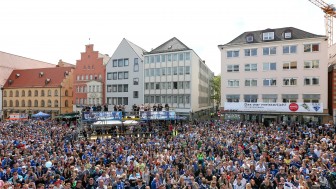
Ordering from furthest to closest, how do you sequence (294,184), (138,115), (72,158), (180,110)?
1. (180,110)
2. (138,115)
3. (72,158)
4. (294,184)

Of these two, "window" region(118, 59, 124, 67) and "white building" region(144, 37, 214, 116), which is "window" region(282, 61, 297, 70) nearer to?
"white building" region(144, 37, 214, 116)

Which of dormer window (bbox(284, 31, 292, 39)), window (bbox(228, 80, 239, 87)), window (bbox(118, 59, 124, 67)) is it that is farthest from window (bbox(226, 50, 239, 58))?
window (bbox(118, 59, 124, 67))

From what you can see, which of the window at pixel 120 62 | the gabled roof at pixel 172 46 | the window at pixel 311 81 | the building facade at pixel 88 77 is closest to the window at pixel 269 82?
the window at pixel 311 81

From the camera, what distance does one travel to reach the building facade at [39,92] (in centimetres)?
5716

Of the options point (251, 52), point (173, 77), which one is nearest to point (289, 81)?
point (251, 52)

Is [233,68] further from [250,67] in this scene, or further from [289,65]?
[289,65]

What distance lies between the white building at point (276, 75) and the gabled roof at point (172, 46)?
7159 mm

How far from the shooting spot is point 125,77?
4850cm

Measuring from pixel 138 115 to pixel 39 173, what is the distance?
1807cm

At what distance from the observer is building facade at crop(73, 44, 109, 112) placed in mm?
51219

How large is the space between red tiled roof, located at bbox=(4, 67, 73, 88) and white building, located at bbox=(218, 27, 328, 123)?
3972 cm

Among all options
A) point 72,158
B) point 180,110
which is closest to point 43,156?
point 72,158

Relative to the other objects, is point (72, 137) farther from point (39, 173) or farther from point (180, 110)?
point (180, 110)

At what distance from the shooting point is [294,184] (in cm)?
988
